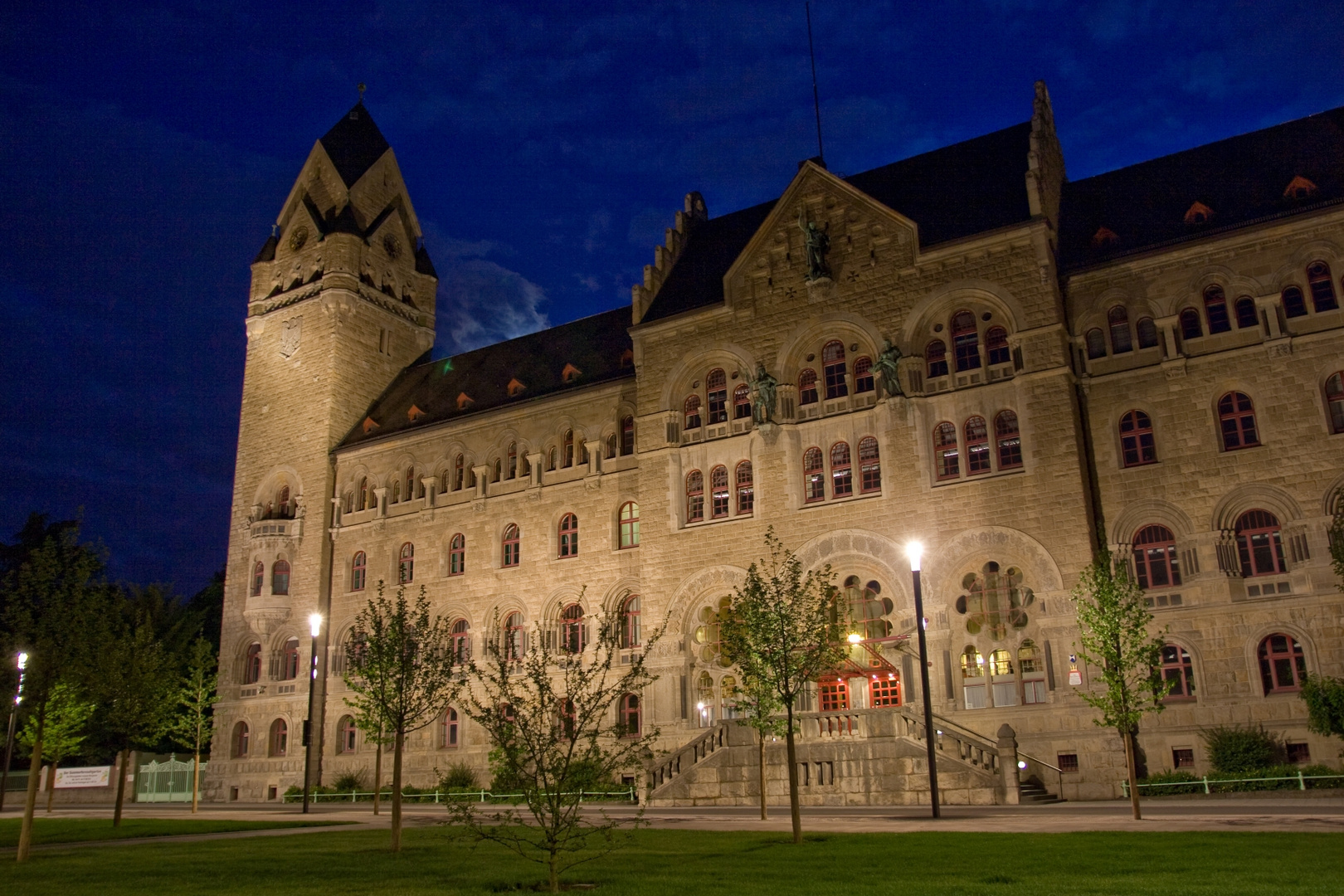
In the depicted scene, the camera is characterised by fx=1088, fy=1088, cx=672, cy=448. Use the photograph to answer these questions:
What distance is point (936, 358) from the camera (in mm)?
34688

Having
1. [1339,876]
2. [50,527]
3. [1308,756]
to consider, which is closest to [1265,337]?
[1308,756]

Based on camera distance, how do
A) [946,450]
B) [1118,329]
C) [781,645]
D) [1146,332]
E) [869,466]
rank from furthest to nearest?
[869,466]
[946,450]
[1118,329]
[1146,332]
[781,645]

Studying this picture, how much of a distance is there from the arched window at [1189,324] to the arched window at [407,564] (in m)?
31.3

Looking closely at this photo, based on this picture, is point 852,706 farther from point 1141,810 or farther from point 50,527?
point 50,527

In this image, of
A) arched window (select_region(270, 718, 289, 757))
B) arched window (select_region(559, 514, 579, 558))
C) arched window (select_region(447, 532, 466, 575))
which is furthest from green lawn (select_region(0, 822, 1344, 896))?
arched window (select_region(270, 718, 289, 757))

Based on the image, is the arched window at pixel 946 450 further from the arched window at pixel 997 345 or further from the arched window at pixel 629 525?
the arched window at pixel 629 525

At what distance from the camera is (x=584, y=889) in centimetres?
1359

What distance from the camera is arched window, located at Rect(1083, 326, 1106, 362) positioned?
108ft

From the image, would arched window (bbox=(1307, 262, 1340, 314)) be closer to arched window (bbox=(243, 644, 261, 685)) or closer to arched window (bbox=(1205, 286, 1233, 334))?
arched window (bbox=(1205, 286, 1233, 334))

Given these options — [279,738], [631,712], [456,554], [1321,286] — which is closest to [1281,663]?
[1321,286]

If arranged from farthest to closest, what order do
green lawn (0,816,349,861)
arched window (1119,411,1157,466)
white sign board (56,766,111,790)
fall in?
white sign board (56,766,111,790), arched window (1119,411,1157,466), green lawn (0,816,349,861)

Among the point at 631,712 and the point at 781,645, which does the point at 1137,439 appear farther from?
the point at 631,712

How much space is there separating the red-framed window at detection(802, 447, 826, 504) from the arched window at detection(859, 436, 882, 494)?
1.35 m

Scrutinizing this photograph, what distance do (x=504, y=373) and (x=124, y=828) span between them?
1059 inches
